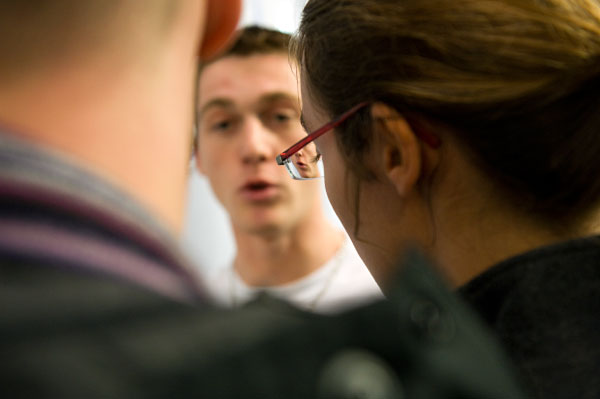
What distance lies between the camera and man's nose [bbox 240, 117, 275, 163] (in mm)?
1845

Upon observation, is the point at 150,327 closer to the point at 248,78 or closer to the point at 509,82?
the point at 509,82

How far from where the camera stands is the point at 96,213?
29 cm

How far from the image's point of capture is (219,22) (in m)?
0.45

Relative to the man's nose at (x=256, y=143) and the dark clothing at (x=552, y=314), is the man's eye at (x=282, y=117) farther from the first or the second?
the dark clothing at (x=552, y=314)

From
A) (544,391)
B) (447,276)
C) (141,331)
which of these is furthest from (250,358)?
(447,276)

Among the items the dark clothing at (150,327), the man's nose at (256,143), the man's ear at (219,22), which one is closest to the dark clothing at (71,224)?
the dark clothing at (150,327)

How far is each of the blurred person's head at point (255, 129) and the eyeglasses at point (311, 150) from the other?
29.8 inches

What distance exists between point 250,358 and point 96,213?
91mm

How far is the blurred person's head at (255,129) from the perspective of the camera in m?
1.86

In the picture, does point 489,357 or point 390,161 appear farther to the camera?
point 390,161

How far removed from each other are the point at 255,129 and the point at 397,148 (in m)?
1.09

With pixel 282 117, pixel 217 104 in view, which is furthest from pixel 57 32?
pixel 217 104

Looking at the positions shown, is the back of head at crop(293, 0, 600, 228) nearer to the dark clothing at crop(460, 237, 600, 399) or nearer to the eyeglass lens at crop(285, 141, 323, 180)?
the dark clothing at crop(460, 237, 600, 399)

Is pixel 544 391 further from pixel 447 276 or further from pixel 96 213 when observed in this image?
pixel 96 213
